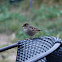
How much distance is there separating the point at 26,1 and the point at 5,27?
9.20 feet

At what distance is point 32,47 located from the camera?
1994mm

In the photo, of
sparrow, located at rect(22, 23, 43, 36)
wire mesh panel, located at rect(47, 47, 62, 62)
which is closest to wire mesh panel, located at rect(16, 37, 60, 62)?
wire mesh panel, located at rect(47, 47, 62, 62)

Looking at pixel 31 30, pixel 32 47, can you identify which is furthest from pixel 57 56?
pixel 31 30

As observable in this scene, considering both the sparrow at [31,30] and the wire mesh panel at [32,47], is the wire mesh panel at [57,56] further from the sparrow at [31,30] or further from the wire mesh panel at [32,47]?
the sparrow at [31,30]

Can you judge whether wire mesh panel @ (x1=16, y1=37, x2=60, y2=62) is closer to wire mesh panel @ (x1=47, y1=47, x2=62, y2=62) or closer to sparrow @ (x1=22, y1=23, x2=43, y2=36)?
wire mesh panel @ (x1=47, y1=47, x2=62, y2=62)

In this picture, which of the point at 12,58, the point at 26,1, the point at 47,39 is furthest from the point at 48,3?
the point at 47,39

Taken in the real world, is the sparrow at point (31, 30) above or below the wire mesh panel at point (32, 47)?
below

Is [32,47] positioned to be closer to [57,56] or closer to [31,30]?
[57,56]

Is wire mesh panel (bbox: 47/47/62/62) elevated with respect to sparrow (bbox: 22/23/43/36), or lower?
elevated

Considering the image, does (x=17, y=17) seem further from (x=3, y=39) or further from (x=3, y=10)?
(x=3, y=39)

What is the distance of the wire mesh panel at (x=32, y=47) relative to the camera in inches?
76.5

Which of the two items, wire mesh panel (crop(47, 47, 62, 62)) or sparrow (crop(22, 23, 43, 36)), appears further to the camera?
sparrow (crop(22, 23, 43, 36))

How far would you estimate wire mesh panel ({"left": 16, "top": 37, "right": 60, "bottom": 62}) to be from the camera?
194 centimetres

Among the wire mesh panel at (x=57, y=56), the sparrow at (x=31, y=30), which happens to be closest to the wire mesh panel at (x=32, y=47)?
the wire mesh panel at (x=57, y=56)
